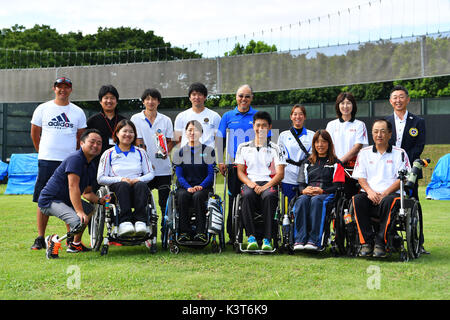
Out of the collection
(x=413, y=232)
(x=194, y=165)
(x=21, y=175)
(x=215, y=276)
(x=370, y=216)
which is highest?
(x=21, y=175)

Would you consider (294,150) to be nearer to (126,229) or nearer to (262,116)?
(262,116)

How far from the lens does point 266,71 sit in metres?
17.0

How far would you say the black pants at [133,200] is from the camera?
4977 mm

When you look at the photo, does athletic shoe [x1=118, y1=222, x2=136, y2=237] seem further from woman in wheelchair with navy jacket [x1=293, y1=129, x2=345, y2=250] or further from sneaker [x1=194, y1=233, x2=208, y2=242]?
woman in wheelchair with navy jacket [x1=293, y1=129, x2=345, y2=250]

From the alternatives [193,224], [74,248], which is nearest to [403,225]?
[193,224]

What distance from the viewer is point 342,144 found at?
18.0 ft

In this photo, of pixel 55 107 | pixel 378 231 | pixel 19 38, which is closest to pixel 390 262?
pixel 378 231

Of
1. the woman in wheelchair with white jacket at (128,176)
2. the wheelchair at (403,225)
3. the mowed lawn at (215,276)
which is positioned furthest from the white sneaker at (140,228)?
the wheelchair at (403,225)

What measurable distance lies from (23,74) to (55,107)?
15.6m

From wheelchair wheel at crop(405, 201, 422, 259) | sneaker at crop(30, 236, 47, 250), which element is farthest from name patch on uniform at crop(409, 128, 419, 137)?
sneaker at crop(30, 236, 47, 250)

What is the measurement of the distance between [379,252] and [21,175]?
1371cm

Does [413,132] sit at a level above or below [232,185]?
above
